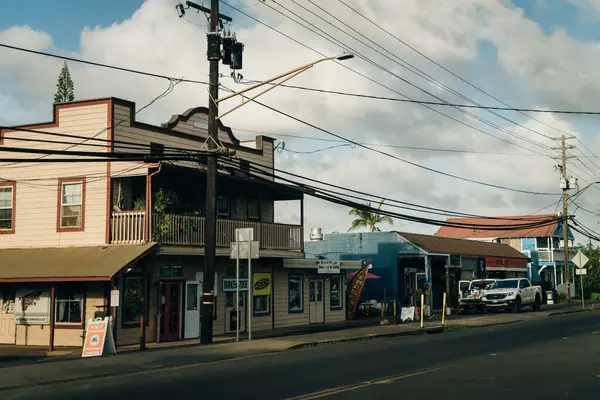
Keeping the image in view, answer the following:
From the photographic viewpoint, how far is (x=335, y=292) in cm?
3638

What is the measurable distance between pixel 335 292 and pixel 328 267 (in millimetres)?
2591

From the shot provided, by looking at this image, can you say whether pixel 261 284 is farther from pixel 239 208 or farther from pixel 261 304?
pixel 239 208

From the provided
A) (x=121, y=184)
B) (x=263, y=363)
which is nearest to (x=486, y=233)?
(x=121, y=184)

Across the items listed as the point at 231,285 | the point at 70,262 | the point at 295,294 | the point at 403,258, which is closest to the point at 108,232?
the point at 70,262

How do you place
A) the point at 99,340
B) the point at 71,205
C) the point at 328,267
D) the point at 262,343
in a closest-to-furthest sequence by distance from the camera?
the point at 99,340 < the point at 262,343 < the point at 71,205 < the point at 328,267

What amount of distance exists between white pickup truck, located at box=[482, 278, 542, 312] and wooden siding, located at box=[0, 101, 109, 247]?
→ 24486 mm

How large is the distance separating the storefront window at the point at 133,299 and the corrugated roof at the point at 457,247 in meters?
23.2

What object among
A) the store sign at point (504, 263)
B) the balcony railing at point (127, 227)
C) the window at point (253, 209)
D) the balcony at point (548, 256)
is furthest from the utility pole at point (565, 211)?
the balcony railing at point (127, 227)

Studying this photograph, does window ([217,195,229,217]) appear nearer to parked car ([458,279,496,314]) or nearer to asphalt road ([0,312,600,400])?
asphalt road ([0,312,600,400])

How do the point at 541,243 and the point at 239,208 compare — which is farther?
the point at 541,243

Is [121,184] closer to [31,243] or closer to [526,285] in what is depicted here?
[31,243]

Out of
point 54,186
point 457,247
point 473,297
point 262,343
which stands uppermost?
point 54,186

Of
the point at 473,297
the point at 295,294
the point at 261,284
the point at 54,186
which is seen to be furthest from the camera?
the point at 473,297

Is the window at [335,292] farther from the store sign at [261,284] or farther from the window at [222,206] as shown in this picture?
the window at [222,206]
